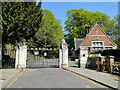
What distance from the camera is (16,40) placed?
2300cm

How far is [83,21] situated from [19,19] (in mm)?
32340

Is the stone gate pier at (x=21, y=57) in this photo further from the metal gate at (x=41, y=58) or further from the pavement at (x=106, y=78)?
the pavement at (x=106, y=78)

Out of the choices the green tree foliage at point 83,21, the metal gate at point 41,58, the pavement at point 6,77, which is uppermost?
the green tree foliage at point 83,21

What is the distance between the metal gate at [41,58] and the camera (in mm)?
18516

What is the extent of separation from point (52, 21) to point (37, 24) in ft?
91.2

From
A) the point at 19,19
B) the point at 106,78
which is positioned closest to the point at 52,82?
the point at 106,78

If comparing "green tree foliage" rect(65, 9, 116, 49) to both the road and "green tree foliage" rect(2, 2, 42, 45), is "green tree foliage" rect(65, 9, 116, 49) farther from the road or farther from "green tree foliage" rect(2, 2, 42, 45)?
the road

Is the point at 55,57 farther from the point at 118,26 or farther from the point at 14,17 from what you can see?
the point at 118,26

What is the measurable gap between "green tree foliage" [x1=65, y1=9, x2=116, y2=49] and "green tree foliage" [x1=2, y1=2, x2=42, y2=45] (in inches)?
1083

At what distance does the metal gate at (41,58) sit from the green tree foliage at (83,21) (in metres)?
29.2

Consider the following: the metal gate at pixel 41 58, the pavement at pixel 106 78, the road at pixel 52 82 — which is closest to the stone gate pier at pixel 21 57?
the metal gate at pixel 41 58

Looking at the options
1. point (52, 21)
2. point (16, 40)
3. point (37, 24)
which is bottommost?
point (16, 40)

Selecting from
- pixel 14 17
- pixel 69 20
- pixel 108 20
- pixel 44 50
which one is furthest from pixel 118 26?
pixel 14 17

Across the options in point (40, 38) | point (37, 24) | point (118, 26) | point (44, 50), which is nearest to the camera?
point (44, 50)
